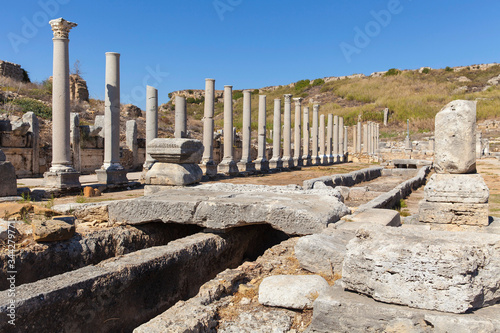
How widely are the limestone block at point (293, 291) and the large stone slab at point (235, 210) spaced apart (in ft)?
4.02

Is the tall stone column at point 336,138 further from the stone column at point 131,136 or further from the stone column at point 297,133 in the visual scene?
the stone column at point 131,136

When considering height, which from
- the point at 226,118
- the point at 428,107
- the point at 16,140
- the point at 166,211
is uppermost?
the point at 428,107

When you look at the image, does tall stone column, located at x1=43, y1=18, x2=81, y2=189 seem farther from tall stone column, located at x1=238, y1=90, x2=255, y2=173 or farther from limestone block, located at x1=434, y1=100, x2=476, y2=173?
tall stone column, located at x1=238, y1=90, x2=255, y2=173

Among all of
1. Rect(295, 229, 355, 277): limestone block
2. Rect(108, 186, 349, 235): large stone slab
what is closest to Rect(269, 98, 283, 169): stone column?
Rect(108, 186, 349, 235): large stone slab

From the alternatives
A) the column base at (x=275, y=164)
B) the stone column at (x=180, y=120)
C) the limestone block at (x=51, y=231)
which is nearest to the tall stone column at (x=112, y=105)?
the stone column at (x=180, y=120)

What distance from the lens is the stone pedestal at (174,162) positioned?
7695 millimetres

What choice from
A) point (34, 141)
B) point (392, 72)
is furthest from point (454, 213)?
point (392, 72)

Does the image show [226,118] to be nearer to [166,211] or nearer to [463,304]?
[166,211]

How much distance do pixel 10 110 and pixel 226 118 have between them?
10.8 meters

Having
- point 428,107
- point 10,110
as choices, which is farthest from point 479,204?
Result: point 428,107

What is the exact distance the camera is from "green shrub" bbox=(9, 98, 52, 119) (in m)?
20.8

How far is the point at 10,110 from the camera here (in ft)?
64.3

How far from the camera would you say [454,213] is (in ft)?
20.7

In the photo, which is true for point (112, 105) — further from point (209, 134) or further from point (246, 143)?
point (246, 143)
